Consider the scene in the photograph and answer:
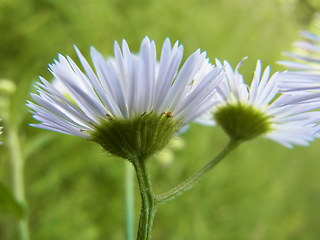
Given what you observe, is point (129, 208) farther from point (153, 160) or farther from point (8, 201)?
point (153, 160)

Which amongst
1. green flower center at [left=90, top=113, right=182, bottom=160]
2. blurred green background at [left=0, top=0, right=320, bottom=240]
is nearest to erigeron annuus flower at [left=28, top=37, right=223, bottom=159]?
green flower center at [left=90, top=113, right=182, bottom=160]

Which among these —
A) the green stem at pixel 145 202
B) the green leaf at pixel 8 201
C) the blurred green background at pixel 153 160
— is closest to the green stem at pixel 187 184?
the green stem at pixel 145 202

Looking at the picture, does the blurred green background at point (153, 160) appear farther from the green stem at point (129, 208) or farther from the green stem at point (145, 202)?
the green stem at point (145, 202)

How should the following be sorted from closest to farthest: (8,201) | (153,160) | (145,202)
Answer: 1. (145,202)
2. (8,201)
3. (153,160)

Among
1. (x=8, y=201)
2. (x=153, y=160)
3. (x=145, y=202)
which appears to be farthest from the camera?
(x=153, y=160)

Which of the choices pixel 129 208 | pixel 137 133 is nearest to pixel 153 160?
pixel 129 208

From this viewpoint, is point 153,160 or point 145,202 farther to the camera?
point 153,160

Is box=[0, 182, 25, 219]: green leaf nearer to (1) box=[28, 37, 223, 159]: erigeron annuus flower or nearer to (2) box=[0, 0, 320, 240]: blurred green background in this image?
(1) box=[28, 37, 223, 159]: erigeron annuus flower

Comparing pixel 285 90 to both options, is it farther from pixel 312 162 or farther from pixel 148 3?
pixel 312 162
